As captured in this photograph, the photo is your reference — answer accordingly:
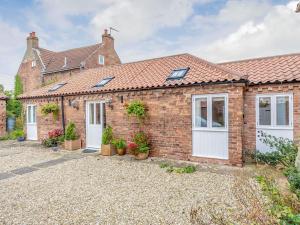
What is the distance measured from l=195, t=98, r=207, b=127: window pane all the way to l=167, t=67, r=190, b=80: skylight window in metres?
1.51

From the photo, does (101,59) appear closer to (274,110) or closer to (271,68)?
(271,68)

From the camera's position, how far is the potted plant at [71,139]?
40.0 feet

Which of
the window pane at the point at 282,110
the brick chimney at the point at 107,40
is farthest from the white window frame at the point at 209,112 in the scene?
the brick chimney at the point at 107,40

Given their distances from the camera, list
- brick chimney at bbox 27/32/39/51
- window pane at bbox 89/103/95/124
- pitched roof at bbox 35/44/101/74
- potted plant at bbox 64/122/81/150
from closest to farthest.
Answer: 1. potted plant at bbox 64/122/81/150
2. window pane at bbox 89/103/95/124
3. pitched roof at bbox 35/44/101/74
4. brick chimney at bbox 27/32/39/51

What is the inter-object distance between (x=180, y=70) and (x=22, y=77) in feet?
93.8

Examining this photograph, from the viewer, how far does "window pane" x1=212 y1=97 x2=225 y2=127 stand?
Result: 877 cm

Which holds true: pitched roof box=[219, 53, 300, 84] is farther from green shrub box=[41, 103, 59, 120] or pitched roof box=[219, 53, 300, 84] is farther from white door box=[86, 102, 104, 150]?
green shrub box=[41, 103, 59, 120]

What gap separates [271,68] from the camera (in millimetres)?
9844

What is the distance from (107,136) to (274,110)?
23.7 ft

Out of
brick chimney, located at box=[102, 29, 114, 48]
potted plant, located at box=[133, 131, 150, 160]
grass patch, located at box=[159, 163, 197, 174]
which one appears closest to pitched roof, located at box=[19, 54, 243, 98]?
potted plant, located at box=[133, 131, 150, 160]

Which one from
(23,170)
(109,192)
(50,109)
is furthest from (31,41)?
(109,192)

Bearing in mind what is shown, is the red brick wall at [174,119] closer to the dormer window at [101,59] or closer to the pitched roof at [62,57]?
the pitched roof at [62,57]

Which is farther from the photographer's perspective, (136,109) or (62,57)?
(62,57)

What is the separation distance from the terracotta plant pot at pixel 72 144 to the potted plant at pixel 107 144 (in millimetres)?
2245
